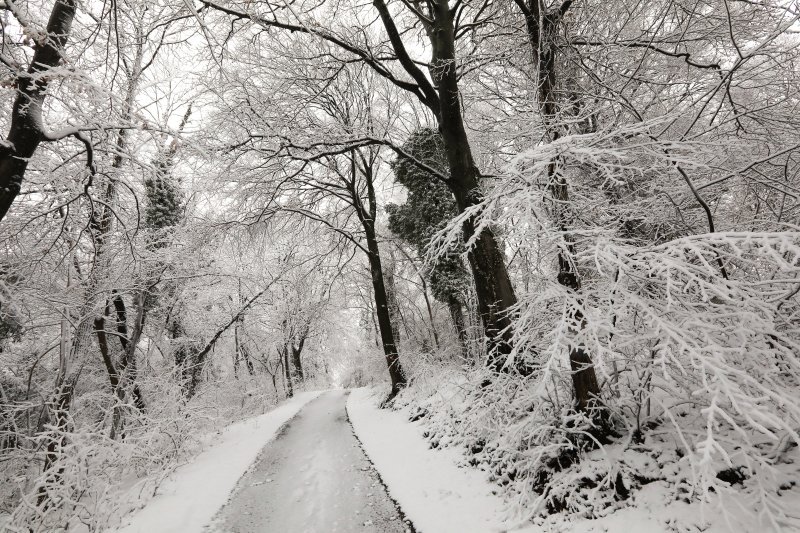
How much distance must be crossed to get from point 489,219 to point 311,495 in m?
5.52

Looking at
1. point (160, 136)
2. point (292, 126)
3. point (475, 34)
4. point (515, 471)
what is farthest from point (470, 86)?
point (515, 471)

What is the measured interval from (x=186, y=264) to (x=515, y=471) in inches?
341

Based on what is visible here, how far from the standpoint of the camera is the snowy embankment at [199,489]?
519cm

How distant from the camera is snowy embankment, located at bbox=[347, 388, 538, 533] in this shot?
4.08 m

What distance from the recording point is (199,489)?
6504 mm

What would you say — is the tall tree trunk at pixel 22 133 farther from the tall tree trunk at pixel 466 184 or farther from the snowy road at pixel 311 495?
the tall tree trunk at pixel 466 184

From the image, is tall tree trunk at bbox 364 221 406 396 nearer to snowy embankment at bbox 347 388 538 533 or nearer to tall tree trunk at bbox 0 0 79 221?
snowy embankment at bbox 347 388 538 533

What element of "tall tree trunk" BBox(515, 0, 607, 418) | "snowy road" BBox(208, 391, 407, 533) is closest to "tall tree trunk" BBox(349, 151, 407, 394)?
"snowy road" BBox(208, 391, 407, 533)

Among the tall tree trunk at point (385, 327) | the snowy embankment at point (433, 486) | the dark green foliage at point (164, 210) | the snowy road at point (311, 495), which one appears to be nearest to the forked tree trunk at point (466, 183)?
the snowy embankment at point (433, 486)

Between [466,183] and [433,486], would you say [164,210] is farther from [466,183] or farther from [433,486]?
[433,486]

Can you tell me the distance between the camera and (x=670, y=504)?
9.43ft

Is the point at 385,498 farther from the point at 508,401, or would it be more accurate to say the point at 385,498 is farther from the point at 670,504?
the point at 670,504

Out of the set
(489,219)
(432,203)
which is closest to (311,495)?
(489,219)

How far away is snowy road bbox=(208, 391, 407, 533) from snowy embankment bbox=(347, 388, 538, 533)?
260 mm
